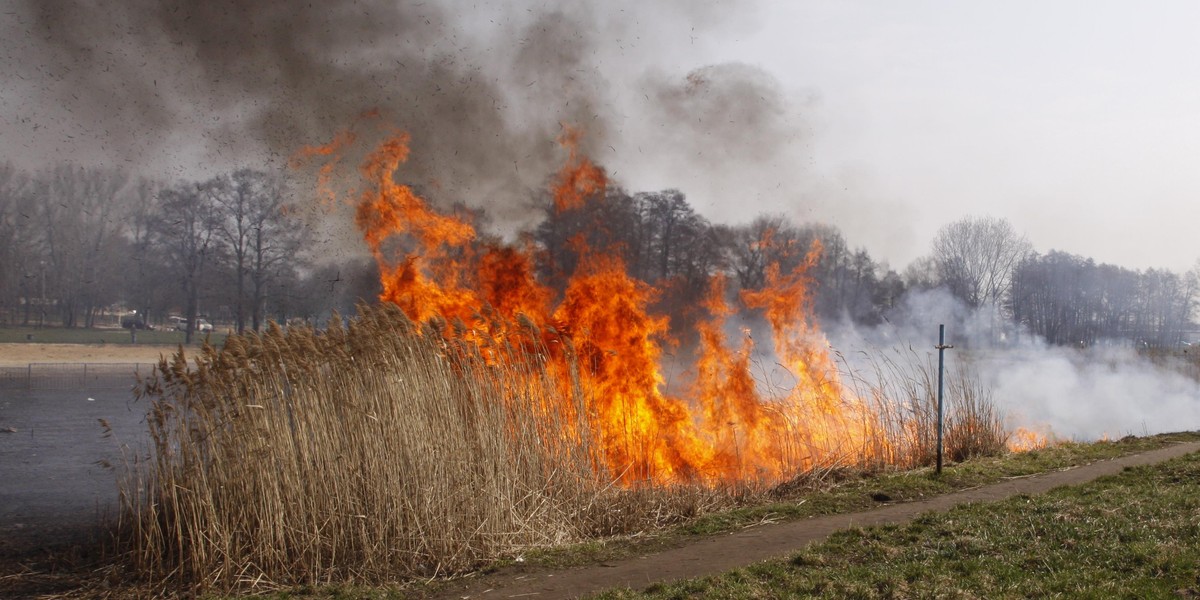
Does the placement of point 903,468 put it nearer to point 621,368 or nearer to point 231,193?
point 621,368

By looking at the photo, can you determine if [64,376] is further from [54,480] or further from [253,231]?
[54,480]

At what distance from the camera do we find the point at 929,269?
36.8 m

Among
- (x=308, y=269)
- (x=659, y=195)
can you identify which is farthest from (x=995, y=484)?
(x=308, y=269)

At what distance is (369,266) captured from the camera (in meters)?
17.9

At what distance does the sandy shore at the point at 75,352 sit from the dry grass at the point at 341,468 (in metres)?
26.9

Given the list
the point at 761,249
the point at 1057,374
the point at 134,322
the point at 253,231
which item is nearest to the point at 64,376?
the point at 134,322

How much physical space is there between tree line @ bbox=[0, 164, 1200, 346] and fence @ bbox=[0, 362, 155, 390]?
111 inches

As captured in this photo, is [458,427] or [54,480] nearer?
[458,427]

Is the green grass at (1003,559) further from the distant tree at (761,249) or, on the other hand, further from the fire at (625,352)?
the distant tree at (761,249)

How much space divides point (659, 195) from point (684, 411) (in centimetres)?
940

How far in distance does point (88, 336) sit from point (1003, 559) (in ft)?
122

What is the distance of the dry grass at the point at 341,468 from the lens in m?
6.84

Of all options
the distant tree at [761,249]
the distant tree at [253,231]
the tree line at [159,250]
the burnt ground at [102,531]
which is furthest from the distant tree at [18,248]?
the distant tree at [761,249]

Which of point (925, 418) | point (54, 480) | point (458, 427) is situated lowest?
point (54, 480)
